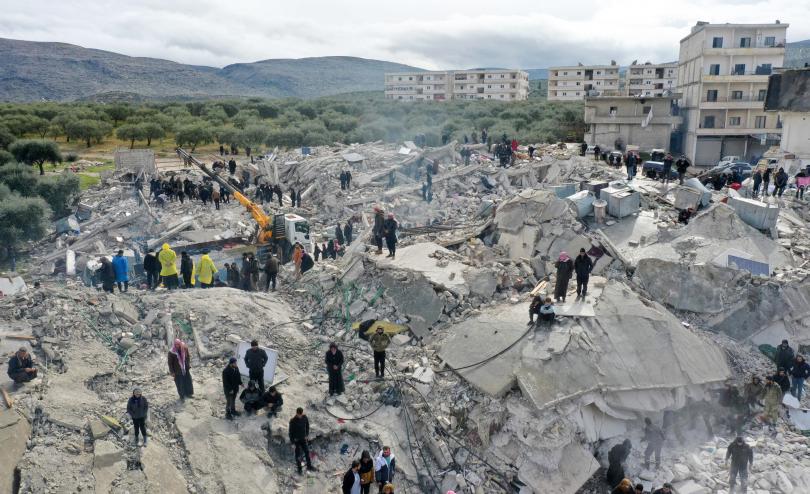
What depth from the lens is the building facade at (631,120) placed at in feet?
126

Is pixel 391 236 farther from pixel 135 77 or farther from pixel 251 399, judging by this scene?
pixel 135 77

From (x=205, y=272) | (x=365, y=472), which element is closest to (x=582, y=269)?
(x=365, y=472)

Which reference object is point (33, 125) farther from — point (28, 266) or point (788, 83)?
point (788, 83)

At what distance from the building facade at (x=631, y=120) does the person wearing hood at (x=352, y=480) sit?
113 feet

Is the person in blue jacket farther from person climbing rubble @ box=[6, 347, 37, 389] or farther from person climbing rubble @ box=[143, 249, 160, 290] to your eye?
person climbing rubble @ box=[6, 347, 37, 389]

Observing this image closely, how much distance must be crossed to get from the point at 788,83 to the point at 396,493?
26259mm

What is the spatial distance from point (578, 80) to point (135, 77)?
102 m

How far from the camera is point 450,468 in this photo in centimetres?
919

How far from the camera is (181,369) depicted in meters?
8.95

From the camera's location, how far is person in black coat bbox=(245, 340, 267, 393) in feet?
30.2

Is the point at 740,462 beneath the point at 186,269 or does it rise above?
beneath

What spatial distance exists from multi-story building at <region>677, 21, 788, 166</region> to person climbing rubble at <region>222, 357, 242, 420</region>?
37902 millimetres

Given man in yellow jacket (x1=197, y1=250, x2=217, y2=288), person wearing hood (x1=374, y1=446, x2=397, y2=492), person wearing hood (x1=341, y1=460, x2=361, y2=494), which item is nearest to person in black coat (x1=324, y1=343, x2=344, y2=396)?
person wearing hood (x1=374, y1=446, x2=397, y2=492)

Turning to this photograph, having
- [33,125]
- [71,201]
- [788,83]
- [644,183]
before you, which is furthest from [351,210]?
[33,125]
